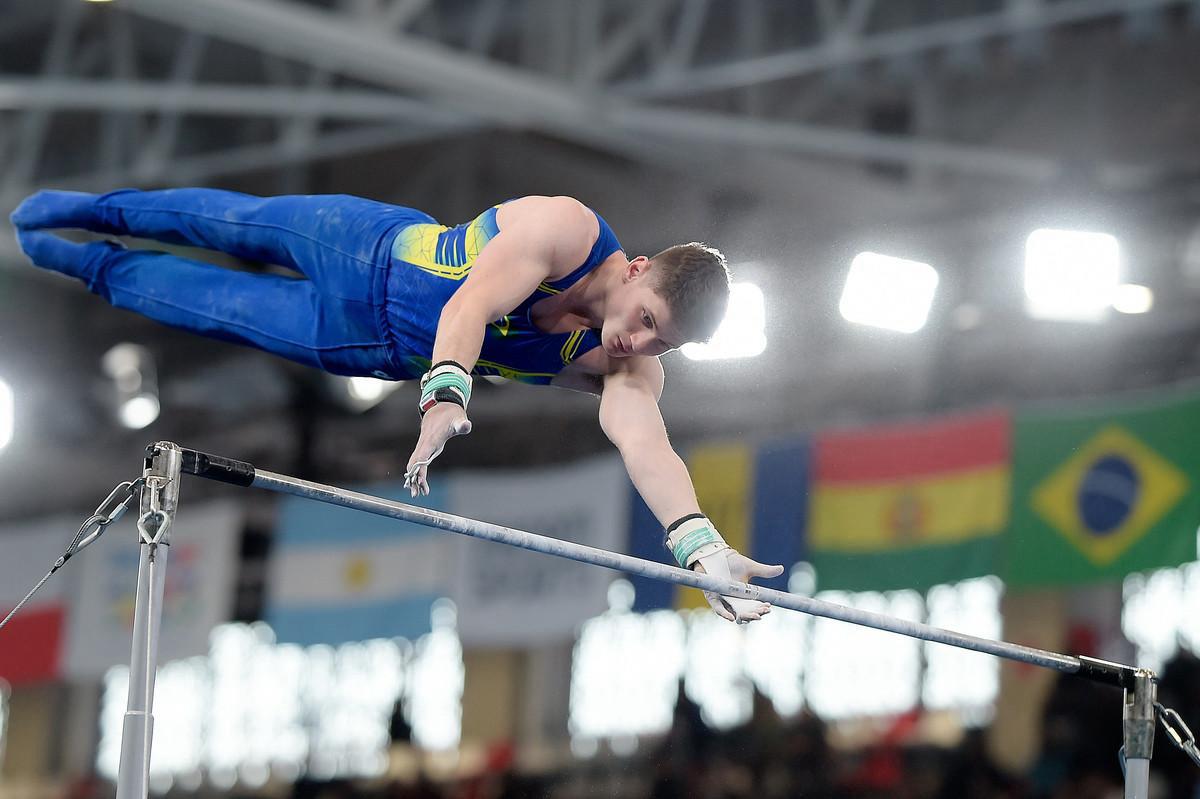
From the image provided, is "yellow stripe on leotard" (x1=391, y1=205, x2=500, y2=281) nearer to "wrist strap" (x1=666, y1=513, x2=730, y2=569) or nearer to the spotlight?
"wrist strap" (x1=666, y1=513, x2=730, y2=569)

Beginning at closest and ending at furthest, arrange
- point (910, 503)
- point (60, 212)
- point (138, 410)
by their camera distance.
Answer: point (60, 212)
point (910, 503)
point (138, 410)

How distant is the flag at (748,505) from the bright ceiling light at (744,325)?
1.39 m

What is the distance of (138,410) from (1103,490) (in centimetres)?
728

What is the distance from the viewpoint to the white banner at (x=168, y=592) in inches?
396

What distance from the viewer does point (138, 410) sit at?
1148 cm

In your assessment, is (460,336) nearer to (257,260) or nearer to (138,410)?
(257,260)

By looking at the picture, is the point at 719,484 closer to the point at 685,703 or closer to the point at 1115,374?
the point at 685,703

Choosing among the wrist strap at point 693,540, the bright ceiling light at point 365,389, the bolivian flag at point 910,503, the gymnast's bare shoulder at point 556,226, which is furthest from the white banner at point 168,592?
the gymnast's bare shoulder at point 556,226

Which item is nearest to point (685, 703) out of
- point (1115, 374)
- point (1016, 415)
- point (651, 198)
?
point (1016, 415)

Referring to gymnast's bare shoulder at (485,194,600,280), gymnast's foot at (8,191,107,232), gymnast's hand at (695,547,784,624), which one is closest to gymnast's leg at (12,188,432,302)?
gymnast's foot at (8,191,107,232)

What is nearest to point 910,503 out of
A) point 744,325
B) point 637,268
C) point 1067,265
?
point 1067,265

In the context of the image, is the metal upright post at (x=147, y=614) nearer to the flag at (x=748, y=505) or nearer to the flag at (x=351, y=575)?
the flag at (x=748, y=505)

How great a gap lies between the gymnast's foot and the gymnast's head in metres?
1.47

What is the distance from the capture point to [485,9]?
7246mm
